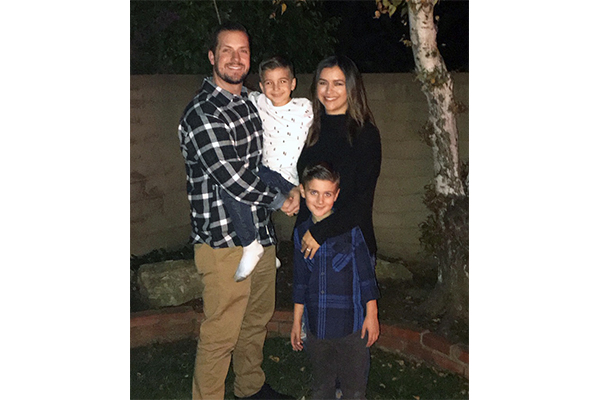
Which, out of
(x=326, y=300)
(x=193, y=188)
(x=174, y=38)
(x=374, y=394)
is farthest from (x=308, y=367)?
(x=174, y=38)

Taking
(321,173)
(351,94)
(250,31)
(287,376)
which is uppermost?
(250,31)

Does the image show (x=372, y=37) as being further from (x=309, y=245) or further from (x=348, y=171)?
(x=309, y=245)

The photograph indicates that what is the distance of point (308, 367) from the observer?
4.76 m

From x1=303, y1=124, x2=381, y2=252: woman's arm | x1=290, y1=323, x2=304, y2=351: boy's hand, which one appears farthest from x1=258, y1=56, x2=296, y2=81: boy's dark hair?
x1=290, y1=323, x2=304, y2=351: boy's hand

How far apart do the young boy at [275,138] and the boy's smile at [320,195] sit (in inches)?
12.7

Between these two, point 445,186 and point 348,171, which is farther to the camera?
point 445,186

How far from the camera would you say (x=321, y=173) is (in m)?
3.49

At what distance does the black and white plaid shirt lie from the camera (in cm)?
359

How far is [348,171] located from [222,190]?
697 mm

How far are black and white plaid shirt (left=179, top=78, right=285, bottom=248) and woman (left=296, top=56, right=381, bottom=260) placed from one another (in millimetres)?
307

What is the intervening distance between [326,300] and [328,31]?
4161 millimetres

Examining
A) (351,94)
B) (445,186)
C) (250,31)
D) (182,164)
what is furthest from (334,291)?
(250,31)

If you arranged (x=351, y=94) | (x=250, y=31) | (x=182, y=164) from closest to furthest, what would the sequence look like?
1. (x=351, y=94)
2. (x=182, y=164)
3. (x=250, y=31)

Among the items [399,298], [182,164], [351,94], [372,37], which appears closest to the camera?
[351,94]
